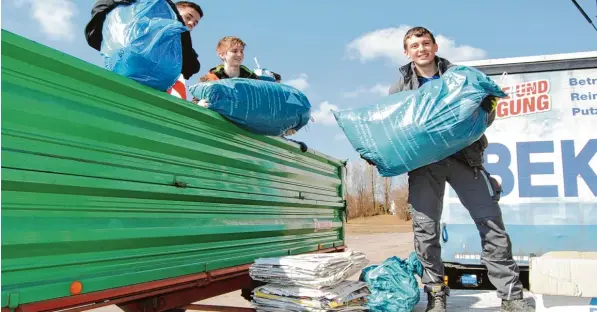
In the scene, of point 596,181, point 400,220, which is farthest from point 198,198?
point 400,220

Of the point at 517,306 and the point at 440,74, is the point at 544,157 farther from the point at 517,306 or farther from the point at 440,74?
the point at 517,306

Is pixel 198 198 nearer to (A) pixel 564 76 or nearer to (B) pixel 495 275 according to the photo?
(B) pixel 495 275

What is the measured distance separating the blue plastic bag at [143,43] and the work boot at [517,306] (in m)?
2.17

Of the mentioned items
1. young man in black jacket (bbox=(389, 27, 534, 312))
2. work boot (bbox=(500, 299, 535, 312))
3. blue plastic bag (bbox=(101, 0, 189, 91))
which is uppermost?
blue plastic bag (bbox=(101, 0, 189, 91))

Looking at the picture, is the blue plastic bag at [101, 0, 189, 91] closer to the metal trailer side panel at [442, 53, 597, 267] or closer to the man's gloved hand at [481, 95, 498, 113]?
the man's gloved hand at [481, 95, 498, 113]

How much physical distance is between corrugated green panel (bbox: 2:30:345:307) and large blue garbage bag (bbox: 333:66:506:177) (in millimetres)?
768

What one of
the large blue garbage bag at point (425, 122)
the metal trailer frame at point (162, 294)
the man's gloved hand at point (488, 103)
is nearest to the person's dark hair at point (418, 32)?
the large blue garbage bag at point (425, 122)

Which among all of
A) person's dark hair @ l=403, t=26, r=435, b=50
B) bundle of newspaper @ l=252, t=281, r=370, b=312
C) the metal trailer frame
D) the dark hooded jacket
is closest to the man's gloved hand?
the dark hooded jacket

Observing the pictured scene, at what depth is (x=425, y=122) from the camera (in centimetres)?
280

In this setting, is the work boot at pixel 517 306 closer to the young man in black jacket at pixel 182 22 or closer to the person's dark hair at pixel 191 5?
the young man in black jacket at pixel 182 22

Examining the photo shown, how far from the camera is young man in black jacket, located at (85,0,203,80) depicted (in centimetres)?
268

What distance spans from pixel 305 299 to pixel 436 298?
2.59ft

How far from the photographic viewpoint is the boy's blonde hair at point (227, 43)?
4.25 metres

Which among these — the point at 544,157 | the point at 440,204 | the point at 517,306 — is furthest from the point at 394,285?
the point at 544,157
